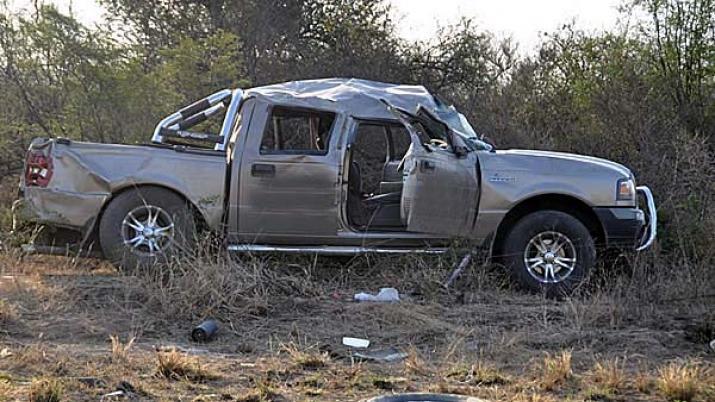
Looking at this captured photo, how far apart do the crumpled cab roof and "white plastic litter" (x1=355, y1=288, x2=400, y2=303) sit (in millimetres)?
1822

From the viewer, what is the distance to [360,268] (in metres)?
8.77

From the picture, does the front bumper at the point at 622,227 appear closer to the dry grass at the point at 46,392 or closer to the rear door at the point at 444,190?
the rear door at the point at 444,190

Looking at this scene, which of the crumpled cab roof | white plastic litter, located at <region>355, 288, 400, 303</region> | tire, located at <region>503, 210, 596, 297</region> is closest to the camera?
white plastic litter, located at <region>355, 288, 400, 303</region>

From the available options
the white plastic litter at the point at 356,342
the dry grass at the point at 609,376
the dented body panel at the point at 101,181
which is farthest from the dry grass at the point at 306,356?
the dented body panel at the point at 101,181

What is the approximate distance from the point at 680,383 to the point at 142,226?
5230 mm

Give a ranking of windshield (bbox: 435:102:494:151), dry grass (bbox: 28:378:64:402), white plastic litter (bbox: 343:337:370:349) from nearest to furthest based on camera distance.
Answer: dry grass (bbox: 28:378:64:402) → white plastic litter (bbox: 343:337:370:349) → windshield (bbox: 435:102:494:151)

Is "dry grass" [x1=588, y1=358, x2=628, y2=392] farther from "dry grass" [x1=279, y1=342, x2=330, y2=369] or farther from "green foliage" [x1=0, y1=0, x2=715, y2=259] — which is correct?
"green foliage" [x1=0, y1=0, x2=715, y2=259]

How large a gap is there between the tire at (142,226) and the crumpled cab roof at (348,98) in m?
1.35

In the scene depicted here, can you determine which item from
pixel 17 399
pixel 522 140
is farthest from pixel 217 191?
pixel 522 140

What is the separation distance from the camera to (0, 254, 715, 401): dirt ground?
5.03 m

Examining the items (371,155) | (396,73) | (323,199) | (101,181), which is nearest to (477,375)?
(323,199)

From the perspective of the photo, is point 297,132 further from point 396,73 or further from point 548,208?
point 396,73

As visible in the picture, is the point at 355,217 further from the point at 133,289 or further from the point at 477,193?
the point at 133,289

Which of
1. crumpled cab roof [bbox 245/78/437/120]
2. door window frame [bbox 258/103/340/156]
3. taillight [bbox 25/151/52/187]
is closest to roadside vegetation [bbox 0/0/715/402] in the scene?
taillight [bbox 25/151/52/187]
